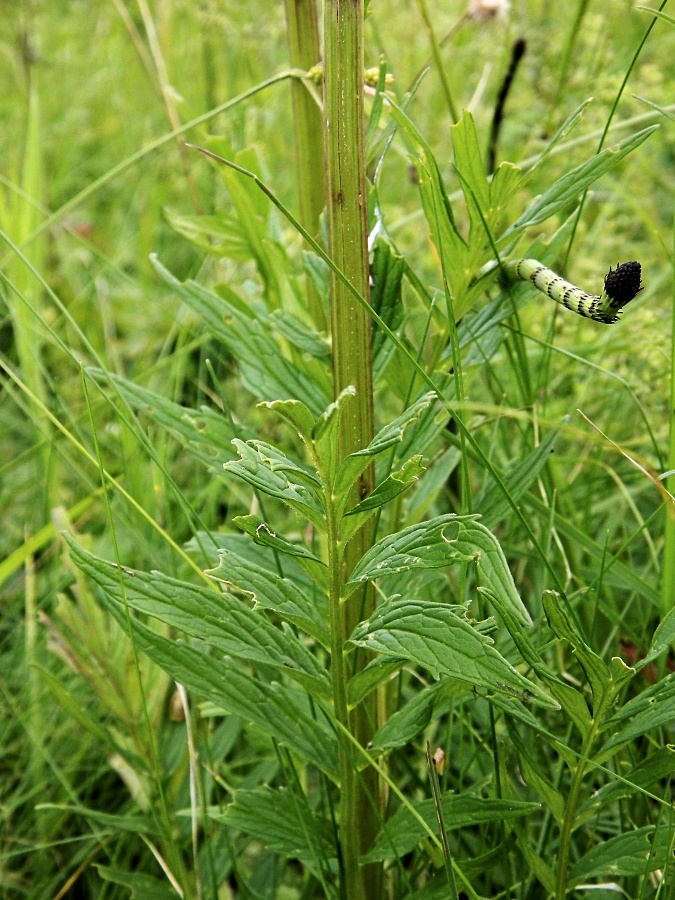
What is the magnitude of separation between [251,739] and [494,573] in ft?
1.51

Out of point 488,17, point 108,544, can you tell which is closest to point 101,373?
point 108,544

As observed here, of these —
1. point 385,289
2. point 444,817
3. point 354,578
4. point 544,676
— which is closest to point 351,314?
point 385,289

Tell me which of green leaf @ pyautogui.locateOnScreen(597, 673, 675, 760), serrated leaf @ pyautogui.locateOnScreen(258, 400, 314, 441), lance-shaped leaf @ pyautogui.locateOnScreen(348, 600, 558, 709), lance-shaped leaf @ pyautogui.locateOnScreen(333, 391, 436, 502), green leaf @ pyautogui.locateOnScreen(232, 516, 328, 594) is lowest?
green leaf @ pyautogui.locateOnScreen(597, 673, 675, 760)

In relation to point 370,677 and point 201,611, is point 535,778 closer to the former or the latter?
point 370,677

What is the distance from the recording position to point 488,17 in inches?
78.0

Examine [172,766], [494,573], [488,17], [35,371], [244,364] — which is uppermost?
[488,17]

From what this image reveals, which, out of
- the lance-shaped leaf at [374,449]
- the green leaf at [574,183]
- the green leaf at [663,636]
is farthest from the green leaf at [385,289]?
the green leaf at [663,636]

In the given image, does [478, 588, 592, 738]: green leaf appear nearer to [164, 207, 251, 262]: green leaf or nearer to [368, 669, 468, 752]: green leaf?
[368, 669, 468, 752]: green leaf

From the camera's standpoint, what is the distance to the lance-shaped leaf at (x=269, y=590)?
2.27 feet

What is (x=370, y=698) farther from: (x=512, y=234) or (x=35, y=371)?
(x=35, y=371)

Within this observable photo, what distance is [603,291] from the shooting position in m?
0.73

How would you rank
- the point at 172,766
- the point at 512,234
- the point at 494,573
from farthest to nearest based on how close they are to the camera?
the point at 172,766 → the point at 512,234 → the point at 494,573

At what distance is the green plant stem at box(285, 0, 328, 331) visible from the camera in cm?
89

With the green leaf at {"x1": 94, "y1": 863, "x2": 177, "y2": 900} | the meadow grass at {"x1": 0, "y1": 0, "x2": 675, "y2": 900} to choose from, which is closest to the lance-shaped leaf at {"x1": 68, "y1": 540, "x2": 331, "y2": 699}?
the meadow grass at {"x1": 0, "y1": 0, "x2": 675, "y2": 900}
